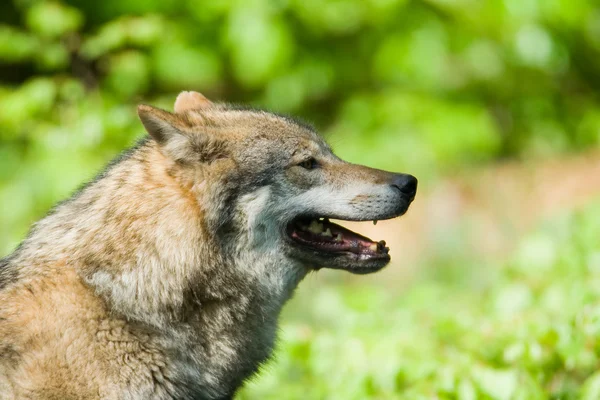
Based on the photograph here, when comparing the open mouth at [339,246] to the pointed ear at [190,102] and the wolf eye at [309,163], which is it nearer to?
the wolf eye at [309,163]

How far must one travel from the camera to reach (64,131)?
7086 millimetres

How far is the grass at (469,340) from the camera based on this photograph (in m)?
4.25

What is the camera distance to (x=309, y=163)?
4.12 meters

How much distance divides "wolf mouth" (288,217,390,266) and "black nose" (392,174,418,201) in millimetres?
287

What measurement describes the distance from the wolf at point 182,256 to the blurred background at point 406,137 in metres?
0.52

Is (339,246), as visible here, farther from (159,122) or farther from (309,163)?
(159,122)

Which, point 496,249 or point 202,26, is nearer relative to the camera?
point 496,249

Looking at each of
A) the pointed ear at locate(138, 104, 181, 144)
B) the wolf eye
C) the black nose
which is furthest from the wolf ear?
the black nose

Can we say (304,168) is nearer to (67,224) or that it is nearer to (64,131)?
(67,224)

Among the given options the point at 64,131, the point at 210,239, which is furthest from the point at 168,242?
the point at 64,131

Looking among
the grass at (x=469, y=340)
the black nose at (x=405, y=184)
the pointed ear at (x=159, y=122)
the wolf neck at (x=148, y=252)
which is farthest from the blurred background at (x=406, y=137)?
the pointed ear at (x=159, y=122)

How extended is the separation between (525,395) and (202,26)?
7.94 meters

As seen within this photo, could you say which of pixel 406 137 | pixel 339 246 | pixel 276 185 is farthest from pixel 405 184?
pixel 406 137

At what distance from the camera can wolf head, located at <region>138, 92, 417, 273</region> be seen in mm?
3854
